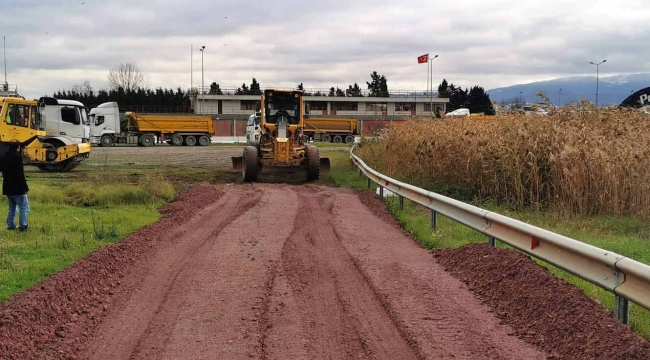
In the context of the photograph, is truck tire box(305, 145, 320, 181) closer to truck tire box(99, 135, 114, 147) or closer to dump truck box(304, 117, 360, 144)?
truck tire box(99, 135, 114, 147)

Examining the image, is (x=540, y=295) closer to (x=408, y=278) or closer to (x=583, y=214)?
(x=408, y=278)

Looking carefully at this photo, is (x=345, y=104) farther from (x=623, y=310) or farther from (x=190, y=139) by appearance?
(x=623, y=310)

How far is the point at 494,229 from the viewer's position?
26.1 feet

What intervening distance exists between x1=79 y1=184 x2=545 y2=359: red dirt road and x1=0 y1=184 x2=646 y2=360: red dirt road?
0.02 m

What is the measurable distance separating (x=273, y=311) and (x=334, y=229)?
192 inches

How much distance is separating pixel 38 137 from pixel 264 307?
22.2 m

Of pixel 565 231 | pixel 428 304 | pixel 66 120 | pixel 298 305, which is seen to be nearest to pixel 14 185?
pixel 298 305

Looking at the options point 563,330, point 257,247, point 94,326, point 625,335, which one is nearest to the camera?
point 625,335

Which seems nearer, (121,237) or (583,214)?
(121,237)

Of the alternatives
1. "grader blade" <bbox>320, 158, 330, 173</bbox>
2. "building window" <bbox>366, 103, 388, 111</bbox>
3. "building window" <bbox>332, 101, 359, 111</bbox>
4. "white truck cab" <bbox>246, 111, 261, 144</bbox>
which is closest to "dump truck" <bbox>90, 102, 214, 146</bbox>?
"white truck cab" <bbox>246, 111, 261, 144</bbox>

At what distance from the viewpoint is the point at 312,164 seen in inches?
829

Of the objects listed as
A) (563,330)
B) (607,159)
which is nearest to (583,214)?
(607,159)

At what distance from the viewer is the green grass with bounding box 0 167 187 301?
25.7ft

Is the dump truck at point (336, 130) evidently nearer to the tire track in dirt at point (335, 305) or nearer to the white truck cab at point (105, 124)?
the white truck cab at point (105, 124)
